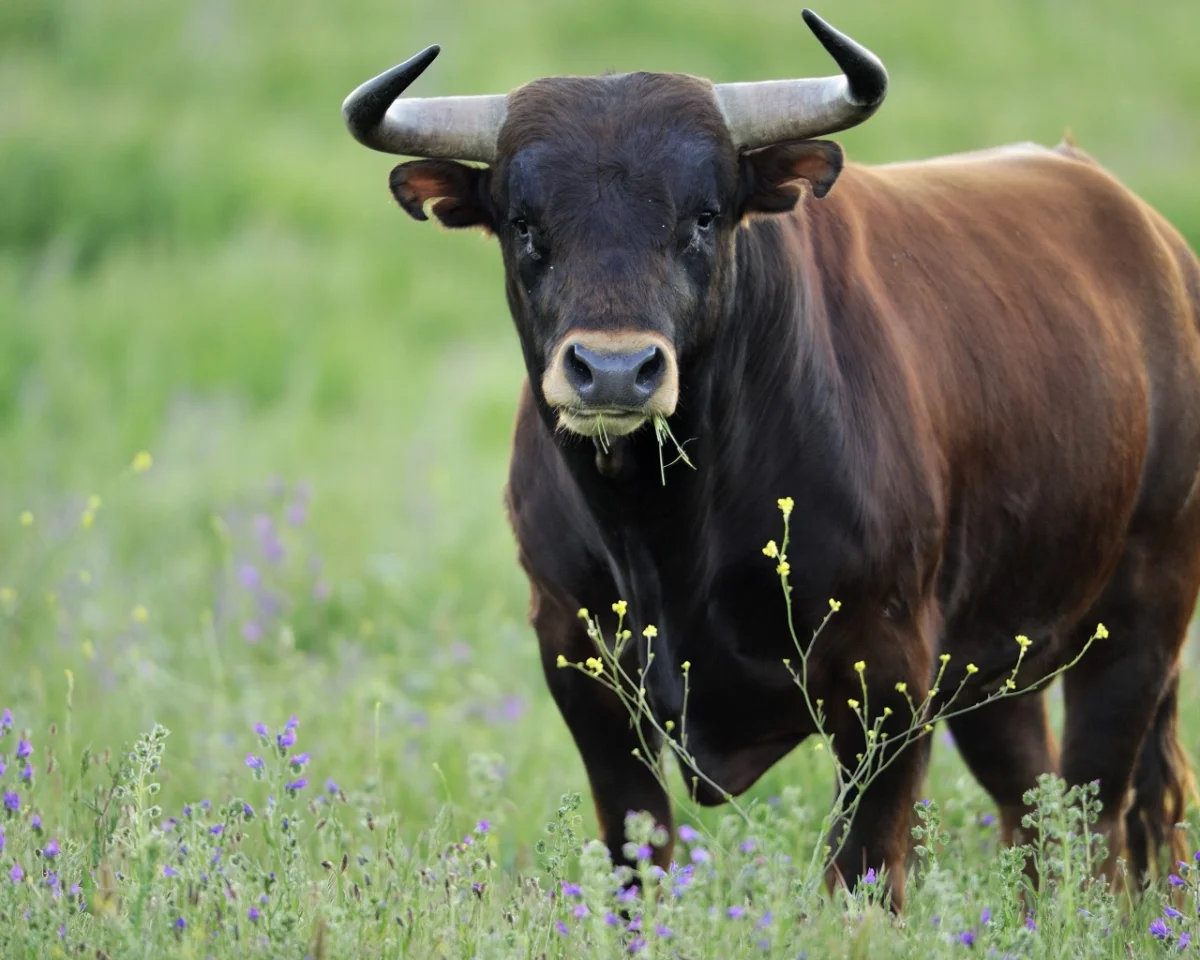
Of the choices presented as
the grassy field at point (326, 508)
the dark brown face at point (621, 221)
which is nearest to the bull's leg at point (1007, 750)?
the grassy field at point (326, 508)

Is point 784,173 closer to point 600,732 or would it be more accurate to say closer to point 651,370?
point 651,370

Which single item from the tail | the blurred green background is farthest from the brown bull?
the blurred green background

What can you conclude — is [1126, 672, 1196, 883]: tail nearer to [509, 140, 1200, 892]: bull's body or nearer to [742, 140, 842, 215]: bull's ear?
[509, 140, 1200, 892]: bull's body

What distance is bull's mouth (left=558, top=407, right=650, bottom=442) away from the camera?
12.9ft

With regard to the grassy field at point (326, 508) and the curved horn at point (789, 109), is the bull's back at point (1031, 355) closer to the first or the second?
the curved horn at point (789, 109)

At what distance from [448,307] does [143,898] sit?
450 inches

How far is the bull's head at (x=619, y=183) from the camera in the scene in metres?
4.01

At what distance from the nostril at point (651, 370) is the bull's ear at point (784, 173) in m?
0.71

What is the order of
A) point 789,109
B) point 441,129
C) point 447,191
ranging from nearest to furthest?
point 789,109 < point 441,129 < point 447,191

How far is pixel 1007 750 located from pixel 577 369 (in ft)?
8.05

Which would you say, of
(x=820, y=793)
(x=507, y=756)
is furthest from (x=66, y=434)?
(x=820, y=793)

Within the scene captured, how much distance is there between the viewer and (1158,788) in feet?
18.9

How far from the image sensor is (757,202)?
14.8 ft

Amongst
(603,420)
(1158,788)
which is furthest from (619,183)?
(1158,788)
